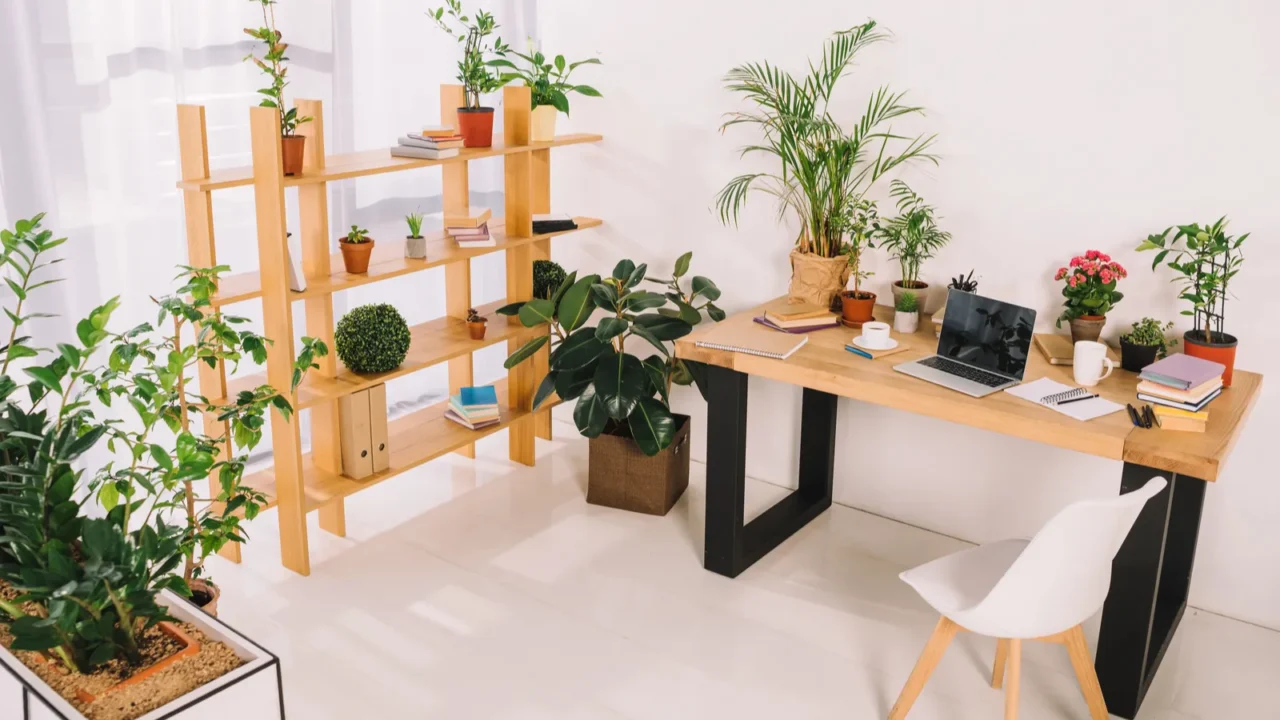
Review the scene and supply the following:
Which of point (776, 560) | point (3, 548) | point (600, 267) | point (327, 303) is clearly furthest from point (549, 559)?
point (3, 548)

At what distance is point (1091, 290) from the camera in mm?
3107

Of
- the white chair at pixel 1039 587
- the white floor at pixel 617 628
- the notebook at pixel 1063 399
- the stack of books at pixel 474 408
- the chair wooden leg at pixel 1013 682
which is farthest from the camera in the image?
the stack of books at pixel 474 408

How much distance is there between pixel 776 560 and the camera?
11.7 feet

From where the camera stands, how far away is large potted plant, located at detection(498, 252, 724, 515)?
353 centimetres

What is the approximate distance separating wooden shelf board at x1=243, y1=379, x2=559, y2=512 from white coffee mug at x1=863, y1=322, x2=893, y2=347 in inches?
57.4

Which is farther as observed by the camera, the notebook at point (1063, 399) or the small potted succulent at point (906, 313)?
the small potted succulent at point (906, 313)

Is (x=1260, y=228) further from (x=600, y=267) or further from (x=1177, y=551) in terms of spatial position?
(x=600, y=267)

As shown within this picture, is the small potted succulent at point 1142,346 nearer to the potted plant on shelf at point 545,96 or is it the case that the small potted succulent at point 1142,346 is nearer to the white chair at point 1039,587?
the white chair at point 1039,587

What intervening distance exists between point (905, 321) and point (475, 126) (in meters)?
1.53

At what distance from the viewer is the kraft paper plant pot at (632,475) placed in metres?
3.83

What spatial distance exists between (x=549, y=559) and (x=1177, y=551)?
6.21 ft

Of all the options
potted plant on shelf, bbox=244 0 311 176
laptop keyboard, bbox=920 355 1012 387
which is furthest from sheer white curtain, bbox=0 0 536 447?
laptop keyboard, bbox=920 355 1012 387

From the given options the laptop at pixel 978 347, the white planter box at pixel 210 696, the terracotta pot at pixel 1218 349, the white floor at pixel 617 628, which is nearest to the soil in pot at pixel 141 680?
the white planter box at pixel 210 696

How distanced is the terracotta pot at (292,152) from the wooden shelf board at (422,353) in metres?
0.66
